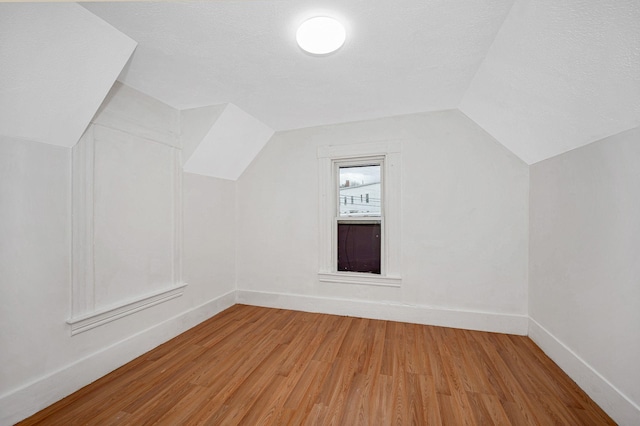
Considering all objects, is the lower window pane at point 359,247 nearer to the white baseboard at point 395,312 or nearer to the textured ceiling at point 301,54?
the white baseboard at point 395,312

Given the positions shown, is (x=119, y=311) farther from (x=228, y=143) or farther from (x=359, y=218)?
(x=359, y=218)

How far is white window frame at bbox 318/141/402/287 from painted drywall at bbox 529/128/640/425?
1308mm

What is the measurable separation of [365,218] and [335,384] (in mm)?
1862

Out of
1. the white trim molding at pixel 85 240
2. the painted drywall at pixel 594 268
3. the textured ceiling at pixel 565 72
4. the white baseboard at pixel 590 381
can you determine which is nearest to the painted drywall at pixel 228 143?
the white trim molding at pixel 85 240

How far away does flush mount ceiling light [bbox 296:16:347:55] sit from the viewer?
5.16ft

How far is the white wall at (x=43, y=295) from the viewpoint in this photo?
1.56 m

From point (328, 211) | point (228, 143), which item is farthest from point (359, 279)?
point (228, 143)

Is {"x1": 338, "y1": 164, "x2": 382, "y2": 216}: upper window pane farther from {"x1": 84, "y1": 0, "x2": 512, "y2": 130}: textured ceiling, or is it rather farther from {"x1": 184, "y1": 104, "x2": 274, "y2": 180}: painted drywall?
{"x1": 184, "y1": 104, "x2": 274, "y2": 180}: painted drywall

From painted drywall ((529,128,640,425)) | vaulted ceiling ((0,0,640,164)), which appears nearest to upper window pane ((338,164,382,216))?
vaulted ceiling ((0,0,640,164))

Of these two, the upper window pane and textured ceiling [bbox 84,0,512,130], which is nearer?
textured ceiling [bbox 84,0,512,130]

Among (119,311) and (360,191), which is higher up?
(360,191)

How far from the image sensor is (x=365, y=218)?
3264 mm

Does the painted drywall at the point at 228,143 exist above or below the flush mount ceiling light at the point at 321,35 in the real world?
below

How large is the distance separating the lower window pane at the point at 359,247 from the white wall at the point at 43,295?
2143mm
